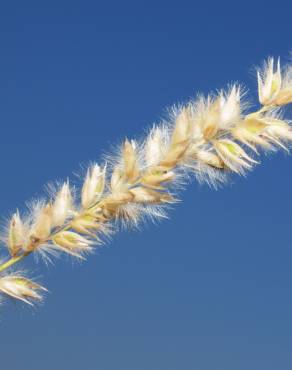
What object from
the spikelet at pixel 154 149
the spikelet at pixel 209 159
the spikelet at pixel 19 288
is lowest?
the spikelet at pixel 19 288

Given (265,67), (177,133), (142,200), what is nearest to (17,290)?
(142,200)

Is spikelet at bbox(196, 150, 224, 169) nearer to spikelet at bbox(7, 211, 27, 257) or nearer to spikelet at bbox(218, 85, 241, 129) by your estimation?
spikelet at bbox(218, 85, 241, 129)

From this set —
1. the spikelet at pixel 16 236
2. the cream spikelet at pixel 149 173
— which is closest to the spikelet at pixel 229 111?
the cream spikelet at pixel 149 173

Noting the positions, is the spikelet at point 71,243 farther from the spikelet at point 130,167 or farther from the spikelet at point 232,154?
the spikelet at point 232,154

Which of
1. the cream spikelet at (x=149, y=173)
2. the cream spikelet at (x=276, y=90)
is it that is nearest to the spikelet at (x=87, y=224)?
the cream spikelet at (x=149, y=173)

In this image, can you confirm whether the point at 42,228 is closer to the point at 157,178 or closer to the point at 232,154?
the point at 157,178

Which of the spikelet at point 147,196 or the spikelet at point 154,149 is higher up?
the spikelet at point 154,149

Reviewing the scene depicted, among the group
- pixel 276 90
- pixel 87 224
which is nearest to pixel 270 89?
pixel 276 90

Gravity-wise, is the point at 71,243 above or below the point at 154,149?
below
